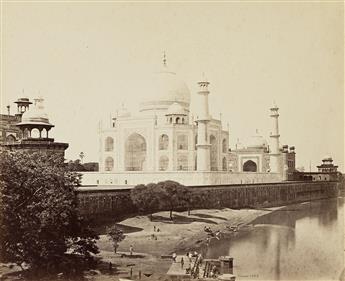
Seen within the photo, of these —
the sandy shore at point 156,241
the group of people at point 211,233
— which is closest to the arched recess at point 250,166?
the sandy shore at point 156,241

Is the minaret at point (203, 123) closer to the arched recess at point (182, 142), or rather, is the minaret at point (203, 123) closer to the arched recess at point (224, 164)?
the arched recess at point (182, 142)

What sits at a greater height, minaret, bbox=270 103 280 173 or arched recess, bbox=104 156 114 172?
minaret, bbox=270 103 280 173

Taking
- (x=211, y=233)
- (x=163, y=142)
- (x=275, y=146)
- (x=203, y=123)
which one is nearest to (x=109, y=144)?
(x=163, y=142)

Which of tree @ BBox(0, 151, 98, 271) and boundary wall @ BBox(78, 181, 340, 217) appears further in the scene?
boundary wall @ BBox(78, 181, 340, 217)

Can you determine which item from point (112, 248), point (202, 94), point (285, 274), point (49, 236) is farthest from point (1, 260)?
point (202, 94)

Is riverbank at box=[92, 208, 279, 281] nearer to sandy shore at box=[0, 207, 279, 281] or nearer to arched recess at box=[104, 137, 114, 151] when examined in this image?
sandy shore at box=[0, 207, 279, 281]

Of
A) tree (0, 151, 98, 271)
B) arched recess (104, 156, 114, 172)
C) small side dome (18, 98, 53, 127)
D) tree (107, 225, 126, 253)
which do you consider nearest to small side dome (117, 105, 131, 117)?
arched recess (104, 156, 114, 172)

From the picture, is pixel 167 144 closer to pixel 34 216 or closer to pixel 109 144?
pixel 109 144
